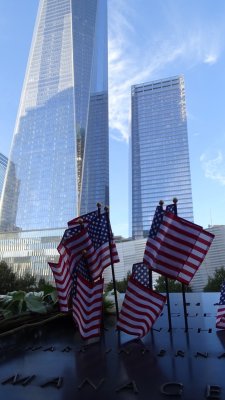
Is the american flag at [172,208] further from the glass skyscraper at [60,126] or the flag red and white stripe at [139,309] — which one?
the glass skyscraper at [60,126]

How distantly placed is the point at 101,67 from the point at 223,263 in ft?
367

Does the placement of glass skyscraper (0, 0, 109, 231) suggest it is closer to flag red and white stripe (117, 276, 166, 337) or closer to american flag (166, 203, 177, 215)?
american flag (166, 203, 177, 215)

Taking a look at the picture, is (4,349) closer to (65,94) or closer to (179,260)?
(179,260)

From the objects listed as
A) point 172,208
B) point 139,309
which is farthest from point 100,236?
point 139,309

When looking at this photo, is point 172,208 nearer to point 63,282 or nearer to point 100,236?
point 100,236

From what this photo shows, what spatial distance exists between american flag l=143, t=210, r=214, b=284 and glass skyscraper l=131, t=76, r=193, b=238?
130578 millimetres

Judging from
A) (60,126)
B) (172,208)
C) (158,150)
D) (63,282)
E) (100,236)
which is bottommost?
(63,282)

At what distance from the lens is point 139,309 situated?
4082 mm

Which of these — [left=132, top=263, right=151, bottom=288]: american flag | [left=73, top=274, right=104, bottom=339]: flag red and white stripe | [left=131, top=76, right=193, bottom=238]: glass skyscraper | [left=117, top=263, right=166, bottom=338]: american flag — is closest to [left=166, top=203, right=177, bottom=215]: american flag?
[left=132, top=263, right=151, bottom=288]: american flag

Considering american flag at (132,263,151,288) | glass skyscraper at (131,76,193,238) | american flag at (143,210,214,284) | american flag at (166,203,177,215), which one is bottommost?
american flag at (132,263,151,288)

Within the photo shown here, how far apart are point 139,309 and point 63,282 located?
1.13 metres

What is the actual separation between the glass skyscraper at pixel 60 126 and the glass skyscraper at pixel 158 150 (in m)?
14.5

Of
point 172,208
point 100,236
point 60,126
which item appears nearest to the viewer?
point 172,208

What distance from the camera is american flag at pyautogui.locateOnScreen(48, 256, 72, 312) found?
461cm
